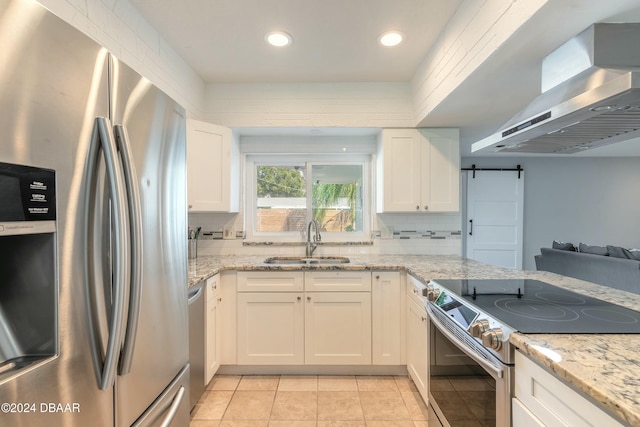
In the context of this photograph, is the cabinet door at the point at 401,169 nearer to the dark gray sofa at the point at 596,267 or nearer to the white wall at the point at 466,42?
the white wall at the point at 466,42

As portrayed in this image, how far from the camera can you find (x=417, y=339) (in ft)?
6.94

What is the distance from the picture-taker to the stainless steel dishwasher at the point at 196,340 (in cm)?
184

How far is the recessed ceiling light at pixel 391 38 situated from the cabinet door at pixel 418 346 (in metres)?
1.86

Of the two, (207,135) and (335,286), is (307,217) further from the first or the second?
(207,135)

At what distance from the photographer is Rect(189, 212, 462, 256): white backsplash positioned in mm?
→ 3027

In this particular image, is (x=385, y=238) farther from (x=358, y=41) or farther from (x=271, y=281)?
(x=358, y=41)

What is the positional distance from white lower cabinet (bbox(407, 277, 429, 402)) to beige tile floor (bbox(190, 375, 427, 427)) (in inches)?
6.5

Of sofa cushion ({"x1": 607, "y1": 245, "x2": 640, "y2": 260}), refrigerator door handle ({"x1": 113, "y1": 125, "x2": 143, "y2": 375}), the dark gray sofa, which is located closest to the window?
refrigerator door handle ({"x1": 113, "y1": 125, "x2": 143, "y2": 375})

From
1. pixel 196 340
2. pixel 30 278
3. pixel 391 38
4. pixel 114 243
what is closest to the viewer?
pixel 30 278

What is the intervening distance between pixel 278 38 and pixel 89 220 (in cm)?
184

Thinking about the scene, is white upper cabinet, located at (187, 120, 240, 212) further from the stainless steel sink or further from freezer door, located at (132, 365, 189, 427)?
freezer door, located at (132, 365, 189, 427)

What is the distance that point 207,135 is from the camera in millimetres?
2562

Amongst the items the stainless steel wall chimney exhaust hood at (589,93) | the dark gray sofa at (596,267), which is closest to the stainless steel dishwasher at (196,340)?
the stainless steel wall chimney exhaust hood at (589,93)

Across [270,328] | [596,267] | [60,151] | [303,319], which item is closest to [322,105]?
[303,319]
